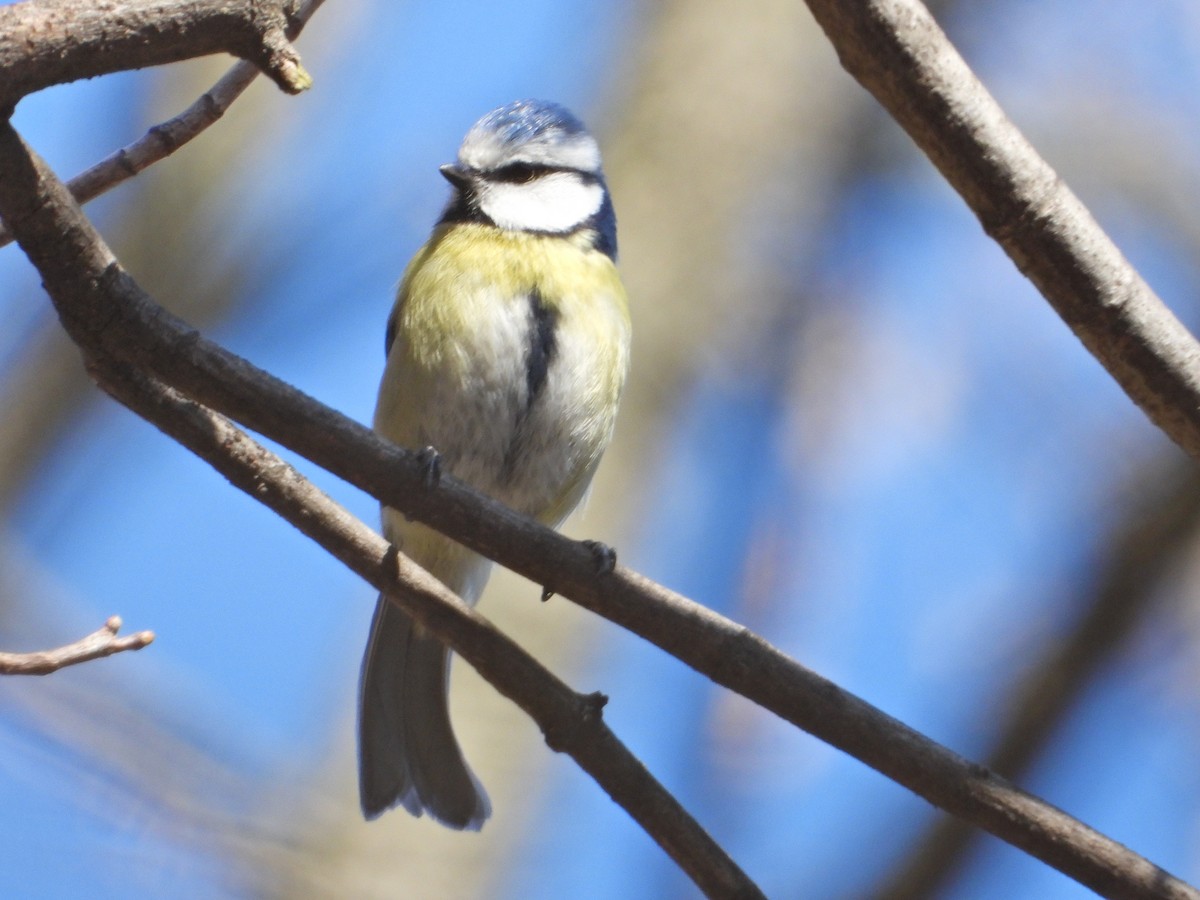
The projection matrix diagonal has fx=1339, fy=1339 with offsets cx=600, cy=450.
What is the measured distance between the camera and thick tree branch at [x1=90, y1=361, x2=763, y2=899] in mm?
2201

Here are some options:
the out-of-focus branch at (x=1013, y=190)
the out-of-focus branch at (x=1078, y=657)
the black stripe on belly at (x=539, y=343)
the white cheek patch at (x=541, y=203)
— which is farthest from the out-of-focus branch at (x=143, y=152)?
the out-of-focus branch at (x=1078, y=657)

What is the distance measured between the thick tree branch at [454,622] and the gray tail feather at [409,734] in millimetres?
1059

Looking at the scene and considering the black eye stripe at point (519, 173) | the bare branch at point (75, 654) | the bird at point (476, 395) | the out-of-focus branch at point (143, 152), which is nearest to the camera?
the bare branch at point (75, 654)

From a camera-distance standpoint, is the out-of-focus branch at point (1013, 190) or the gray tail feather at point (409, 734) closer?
the out-of-focus branch at point (1013, 190)

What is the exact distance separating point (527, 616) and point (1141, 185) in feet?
11.2

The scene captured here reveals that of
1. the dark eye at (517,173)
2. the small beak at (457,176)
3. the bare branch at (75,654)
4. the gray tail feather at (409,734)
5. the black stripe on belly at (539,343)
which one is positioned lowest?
the bare branch at (75,654)

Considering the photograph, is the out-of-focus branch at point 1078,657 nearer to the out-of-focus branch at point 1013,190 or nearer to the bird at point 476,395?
the bird at point 476,395

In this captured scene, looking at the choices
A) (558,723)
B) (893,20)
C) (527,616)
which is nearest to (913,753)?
(558,723)

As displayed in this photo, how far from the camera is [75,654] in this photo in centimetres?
204

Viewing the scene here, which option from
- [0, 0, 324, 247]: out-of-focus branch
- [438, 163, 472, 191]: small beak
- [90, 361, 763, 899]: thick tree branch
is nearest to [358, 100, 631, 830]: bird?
[438, 163, 472, 191]: small beak

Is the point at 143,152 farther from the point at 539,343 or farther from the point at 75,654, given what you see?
the point at 539,343

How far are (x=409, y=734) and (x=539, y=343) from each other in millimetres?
1123

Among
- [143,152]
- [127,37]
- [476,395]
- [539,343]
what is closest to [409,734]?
[476,395]

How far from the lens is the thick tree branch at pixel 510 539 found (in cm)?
199
